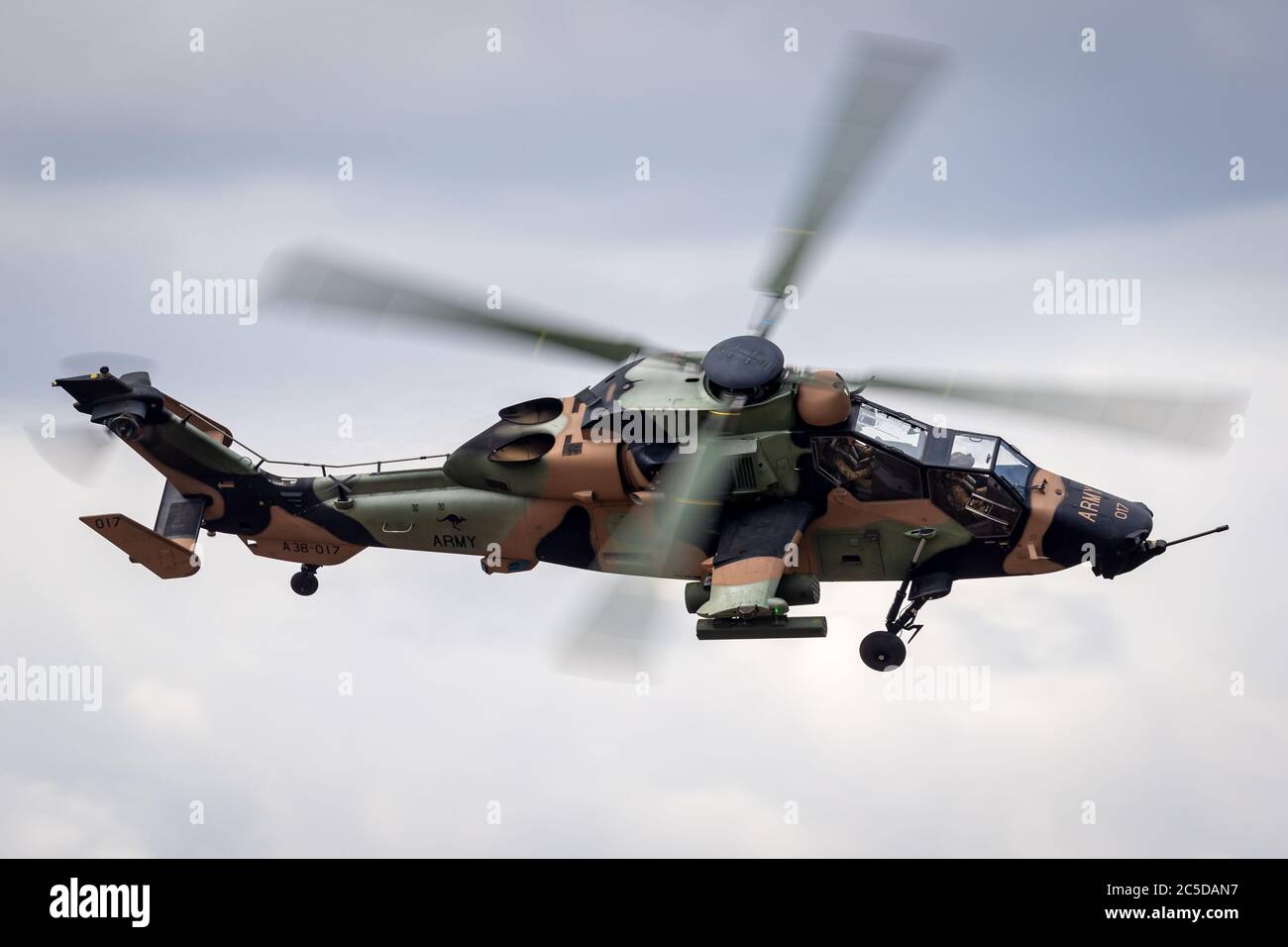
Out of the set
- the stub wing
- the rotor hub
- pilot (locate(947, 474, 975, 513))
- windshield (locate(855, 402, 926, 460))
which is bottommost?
the stub wing

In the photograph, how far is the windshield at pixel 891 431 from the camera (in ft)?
83.0

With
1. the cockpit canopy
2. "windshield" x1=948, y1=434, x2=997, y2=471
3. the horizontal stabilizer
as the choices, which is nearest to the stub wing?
the cockpit canopy

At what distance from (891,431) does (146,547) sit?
39.2ft

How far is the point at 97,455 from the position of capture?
28875 millimetres

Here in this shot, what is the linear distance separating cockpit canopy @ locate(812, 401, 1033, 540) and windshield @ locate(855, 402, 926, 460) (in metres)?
0.01

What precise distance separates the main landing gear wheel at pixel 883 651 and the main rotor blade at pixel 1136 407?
139 inches

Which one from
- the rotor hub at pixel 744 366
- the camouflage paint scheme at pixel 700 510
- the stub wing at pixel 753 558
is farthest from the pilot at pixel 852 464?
the rotor hub at pixel 744 366

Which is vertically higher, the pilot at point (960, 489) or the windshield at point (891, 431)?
the windshield at point (891, 431)

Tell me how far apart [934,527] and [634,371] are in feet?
16.0

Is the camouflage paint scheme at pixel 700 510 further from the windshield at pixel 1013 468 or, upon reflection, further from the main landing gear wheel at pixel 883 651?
the main landing gear wheel at pixel 883 651

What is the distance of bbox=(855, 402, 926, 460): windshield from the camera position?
83.0 feet

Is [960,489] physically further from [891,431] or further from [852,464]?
[852,464]

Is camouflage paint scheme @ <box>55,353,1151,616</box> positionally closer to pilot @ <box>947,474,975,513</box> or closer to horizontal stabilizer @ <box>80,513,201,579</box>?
horizontal stabilizer @ <box>80,513,201,579</box>

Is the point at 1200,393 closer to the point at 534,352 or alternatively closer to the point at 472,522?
the point at 534,352
